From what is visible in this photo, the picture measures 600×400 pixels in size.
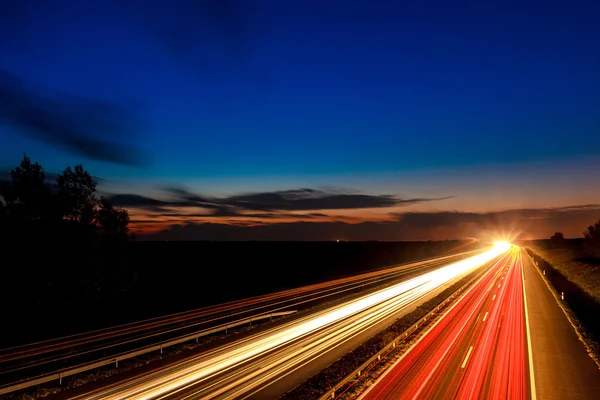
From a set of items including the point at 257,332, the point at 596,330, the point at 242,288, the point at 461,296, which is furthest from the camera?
the point at 242,288

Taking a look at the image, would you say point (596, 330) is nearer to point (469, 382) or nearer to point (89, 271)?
point (469, 382)

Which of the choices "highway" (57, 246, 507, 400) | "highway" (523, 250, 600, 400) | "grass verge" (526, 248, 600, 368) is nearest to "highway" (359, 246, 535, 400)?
"highway" (523, 250, 600, 400)

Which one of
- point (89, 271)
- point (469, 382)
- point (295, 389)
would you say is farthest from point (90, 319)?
point (469, 382)

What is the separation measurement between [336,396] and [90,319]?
1063 inches

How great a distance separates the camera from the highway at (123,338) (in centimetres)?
2103

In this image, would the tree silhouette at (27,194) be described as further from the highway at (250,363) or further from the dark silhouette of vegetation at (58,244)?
the highway at (250,363)

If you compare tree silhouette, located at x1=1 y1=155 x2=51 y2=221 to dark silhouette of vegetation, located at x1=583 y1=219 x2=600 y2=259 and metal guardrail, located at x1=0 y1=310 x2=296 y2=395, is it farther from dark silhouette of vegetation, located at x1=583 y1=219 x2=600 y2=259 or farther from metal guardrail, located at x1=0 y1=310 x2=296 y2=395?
dark silhouette of vegetation, located at x1=583 y1=219 x2=600 y2=259

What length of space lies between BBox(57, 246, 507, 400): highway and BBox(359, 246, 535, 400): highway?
168 inches

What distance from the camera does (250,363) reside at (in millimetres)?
19594

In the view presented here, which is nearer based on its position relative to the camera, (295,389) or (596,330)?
(295,389)

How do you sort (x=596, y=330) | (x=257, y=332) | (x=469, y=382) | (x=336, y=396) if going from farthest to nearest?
→ (x=596, y=330), (x=257, y=332), (x=469, y=382), (x=336, y=396)

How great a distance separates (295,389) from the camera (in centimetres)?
1650

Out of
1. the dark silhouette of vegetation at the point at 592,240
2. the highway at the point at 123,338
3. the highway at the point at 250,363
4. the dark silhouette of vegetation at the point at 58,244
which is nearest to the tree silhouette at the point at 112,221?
the dark silhouette of vegetation at the point at 58,244

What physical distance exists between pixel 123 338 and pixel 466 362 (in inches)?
805
